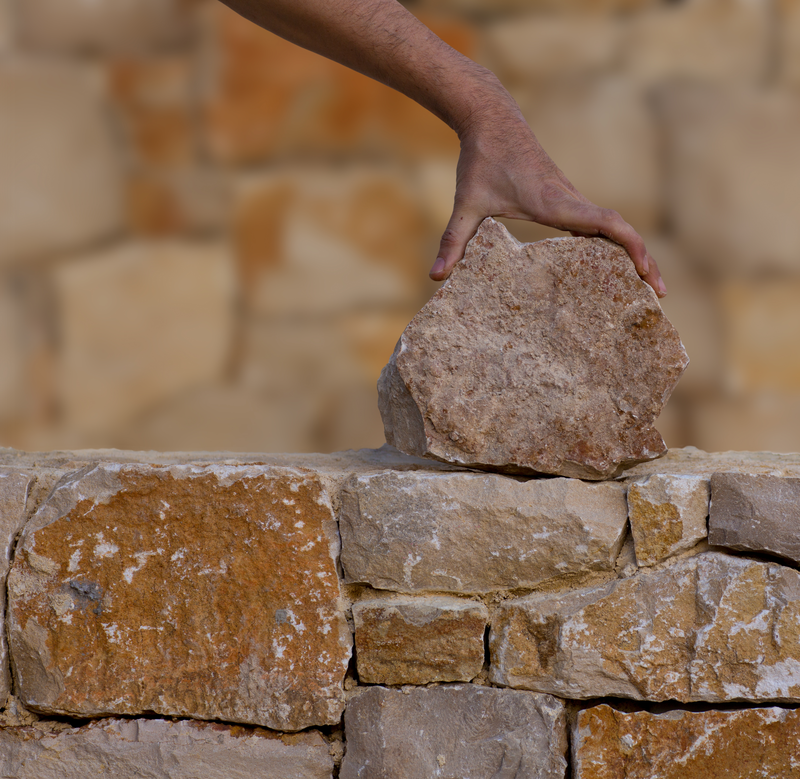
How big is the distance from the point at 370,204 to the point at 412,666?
2886 millimetres

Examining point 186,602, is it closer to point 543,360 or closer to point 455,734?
point 455,734

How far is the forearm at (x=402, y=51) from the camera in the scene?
1.29 m

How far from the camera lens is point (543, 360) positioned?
1229mm

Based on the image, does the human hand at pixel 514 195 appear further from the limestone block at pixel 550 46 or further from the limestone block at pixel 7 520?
the limestone block at pixel 550 46

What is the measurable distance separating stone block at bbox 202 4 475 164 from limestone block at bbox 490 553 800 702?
2.92 metres

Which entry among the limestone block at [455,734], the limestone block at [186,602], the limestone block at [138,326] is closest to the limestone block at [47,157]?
the limestone block at [138,326]

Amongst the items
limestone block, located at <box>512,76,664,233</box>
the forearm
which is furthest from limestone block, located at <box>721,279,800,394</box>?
the forearm

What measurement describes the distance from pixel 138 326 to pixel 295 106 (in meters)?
1.14

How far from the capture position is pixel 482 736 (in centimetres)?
123

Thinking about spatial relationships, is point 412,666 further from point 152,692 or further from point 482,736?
point 152,692

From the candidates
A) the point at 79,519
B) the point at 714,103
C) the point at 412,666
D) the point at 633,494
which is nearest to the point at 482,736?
the point at 412,666

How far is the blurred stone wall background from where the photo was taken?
3.71 meters

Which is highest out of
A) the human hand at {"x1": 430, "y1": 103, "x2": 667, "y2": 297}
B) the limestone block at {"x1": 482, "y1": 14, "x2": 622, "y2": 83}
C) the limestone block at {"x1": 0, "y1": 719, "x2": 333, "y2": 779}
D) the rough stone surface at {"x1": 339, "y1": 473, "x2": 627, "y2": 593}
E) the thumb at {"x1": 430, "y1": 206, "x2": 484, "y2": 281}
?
the limestone block at {"x1": 482, "y1": 14, "x2": 622, "y2": 83}

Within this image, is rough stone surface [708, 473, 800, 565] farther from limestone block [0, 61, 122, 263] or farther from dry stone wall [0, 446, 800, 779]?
limestone block [0, 61, 122, 263]
